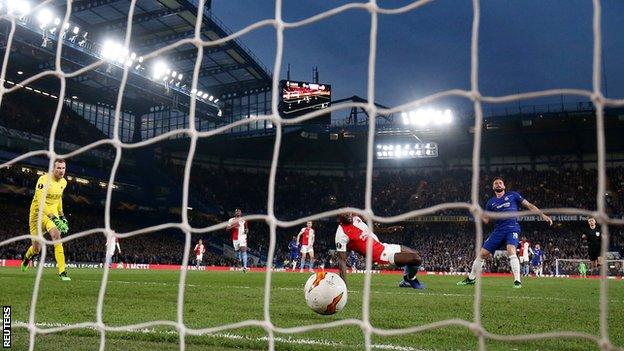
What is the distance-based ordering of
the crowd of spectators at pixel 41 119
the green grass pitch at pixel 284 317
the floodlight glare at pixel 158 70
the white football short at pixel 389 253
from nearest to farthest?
the green grass pitch at pixel 284 317 → the white football short at pixel 389 253 → the crowd of spectators at pixel 41 119 → the floodlight glare at pixel 158 70

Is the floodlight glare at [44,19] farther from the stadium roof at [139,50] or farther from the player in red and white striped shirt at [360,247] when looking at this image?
the player in red and white striped shirt at [360,247]

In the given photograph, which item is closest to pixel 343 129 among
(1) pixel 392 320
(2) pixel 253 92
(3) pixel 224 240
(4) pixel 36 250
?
(2) pixel 253 92

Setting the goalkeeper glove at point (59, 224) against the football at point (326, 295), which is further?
the goalkeeper glove at point (59, 224)

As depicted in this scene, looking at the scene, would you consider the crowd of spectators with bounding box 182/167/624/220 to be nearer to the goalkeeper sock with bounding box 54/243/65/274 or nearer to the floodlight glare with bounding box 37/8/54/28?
the floodlight glare with bounding box 37/8/54/28

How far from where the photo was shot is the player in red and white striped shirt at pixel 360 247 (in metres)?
7.70

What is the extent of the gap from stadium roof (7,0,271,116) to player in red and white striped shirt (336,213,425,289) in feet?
71.3

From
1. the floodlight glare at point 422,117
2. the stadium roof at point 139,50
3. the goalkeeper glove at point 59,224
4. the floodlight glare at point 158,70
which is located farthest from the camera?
the floodlight glare at point 422,117

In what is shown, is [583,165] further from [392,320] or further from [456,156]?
[392,320]

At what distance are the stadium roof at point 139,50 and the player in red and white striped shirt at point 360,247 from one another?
21727 mm

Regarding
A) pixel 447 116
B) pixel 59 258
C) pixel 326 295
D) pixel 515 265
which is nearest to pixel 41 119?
pixel 447 116

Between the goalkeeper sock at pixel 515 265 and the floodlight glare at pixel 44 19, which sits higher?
the floodlight glare at pixel 44 19

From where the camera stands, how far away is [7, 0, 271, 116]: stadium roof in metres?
26.8

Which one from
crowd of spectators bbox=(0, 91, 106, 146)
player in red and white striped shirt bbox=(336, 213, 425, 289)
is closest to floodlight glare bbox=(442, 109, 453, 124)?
crowd of spectators bbox=(0, 91, 106, 146)

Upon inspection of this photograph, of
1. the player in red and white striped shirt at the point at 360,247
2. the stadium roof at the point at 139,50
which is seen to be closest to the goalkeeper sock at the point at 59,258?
the player in red and white striped shirt at the point at 360,247
